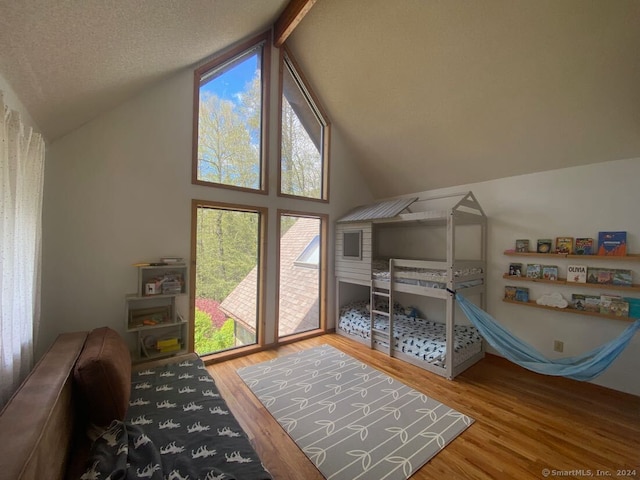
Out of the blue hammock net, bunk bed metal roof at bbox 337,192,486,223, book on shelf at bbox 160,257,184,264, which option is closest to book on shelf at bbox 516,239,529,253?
bunk bed metal roof at bbox 337,192,486,223

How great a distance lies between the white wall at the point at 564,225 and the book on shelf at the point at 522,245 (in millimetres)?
70

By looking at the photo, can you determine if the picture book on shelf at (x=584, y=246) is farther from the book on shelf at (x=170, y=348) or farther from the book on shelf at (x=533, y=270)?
the book on shelf at (x=170, y=348)

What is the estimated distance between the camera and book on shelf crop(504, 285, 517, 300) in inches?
124

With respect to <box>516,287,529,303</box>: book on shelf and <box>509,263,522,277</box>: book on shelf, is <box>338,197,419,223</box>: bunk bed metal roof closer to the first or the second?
<box>509,263,522,277</box>: book on shelf

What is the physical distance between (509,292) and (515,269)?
0.96 feet

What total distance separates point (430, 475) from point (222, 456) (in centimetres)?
127

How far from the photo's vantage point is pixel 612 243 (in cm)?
253

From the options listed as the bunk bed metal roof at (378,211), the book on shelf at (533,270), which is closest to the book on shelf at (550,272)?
the book on shelf at (533,270)

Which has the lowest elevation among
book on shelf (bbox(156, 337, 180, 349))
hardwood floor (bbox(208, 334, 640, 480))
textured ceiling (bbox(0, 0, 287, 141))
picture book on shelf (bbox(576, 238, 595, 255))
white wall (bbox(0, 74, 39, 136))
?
hardwood floor (bbox(208, 334, 640, 480))

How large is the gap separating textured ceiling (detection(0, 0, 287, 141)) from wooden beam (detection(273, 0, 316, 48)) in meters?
0.30

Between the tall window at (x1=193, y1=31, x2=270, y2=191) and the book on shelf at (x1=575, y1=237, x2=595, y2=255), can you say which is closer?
the book on shelf at (x1=575, y1=237, x2=595, y2=255)

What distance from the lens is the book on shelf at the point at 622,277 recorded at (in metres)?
2.43

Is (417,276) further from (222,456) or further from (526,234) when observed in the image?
(222,456)

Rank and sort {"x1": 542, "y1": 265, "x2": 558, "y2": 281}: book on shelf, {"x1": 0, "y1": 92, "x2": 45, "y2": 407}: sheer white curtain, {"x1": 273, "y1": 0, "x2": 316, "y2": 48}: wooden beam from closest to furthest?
{"x1": 0, "y1": 92, "x2": 45, "y2": 407}: sheer white curtain → {"x1": 273, "y1": 0, "x2": 316, "y2": 48}: wooden beam → {"x1": 542, "y1": 265, "x2": 558, "y2": 281}: book on shelf
